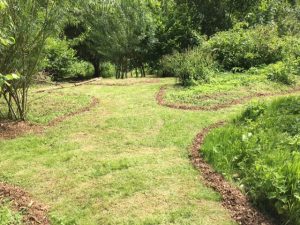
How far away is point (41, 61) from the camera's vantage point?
25.6 ft

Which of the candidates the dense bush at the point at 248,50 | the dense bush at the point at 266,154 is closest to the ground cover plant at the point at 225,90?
the dense bush at the point at 248,50

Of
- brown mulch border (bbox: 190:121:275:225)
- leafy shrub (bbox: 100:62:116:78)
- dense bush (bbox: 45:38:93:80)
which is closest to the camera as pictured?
brown mulch border (bbox: 190:121:275:225)

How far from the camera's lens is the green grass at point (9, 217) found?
12.8 ft

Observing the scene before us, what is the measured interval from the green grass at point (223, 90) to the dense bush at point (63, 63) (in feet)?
23.6

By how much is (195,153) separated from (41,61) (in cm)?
419

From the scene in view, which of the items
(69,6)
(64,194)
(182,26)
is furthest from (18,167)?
(182,26)

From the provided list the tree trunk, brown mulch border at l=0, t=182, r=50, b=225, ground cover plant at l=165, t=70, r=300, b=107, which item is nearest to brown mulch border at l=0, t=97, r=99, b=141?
brown mulch border at l=0, t=182, r=50, b=225

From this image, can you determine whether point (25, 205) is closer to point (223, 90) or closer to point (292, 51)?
point (223, 90)

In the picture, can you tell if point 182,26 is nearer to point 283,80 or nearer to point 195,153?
point 283,80

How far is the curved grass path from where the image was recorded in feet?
13.5

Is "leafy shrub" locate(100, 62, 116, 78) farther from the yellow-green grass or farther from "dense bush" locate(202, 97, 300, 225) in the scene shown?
the yellow-green grass

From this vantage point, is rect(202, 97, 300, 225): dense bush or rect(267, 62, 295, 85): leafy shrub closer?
rect(202, 97, 300, 225): dense bush

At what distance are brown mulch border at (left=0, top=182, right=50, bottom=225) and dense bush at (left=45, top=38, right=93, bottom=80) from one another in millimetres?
10845

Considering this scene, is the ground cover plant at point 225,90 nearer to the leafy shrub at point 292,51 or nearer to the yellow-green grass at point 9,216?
the leafy shrub at point 292,51
